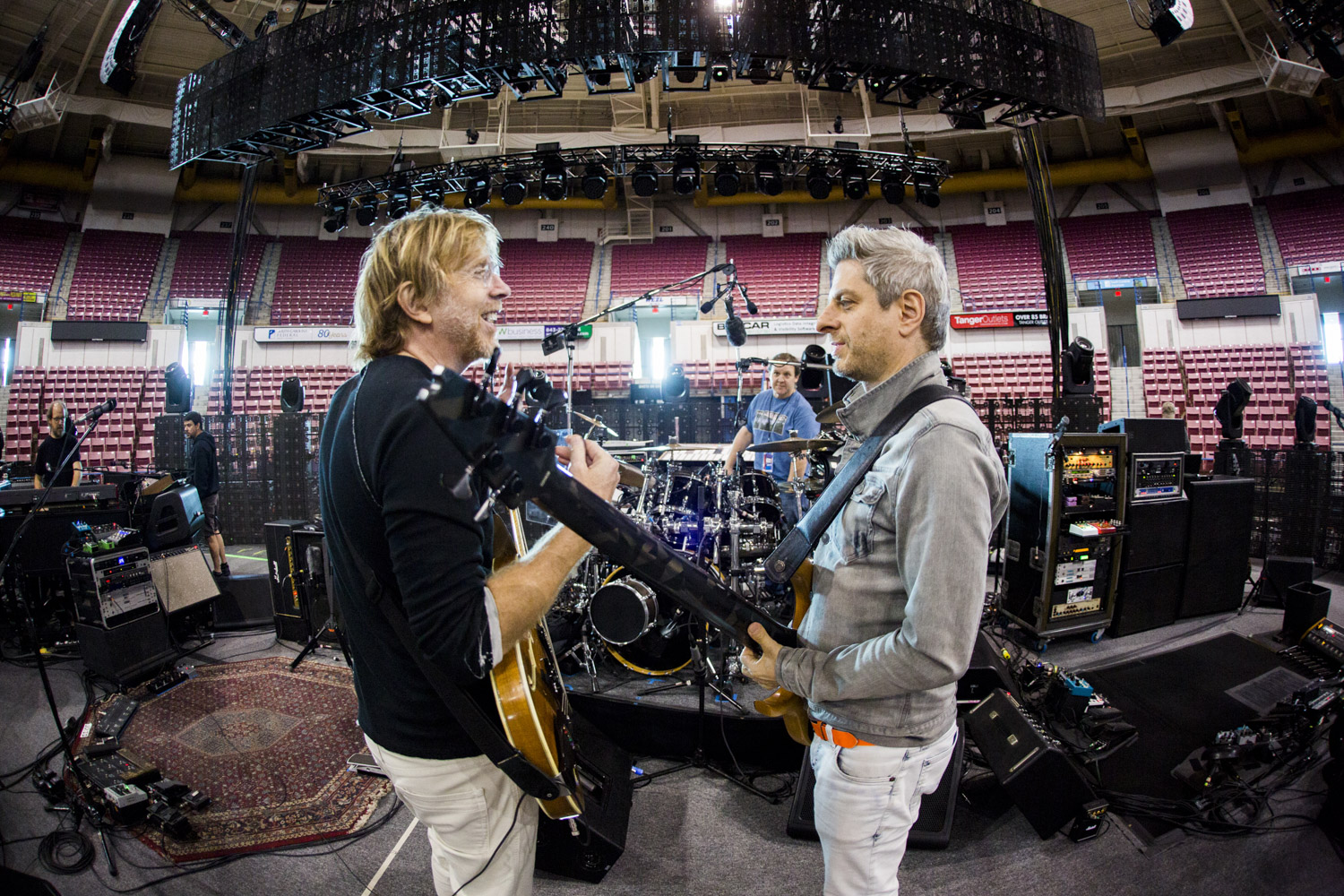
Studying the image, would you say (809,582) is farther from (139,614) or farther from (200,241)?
(200,241)

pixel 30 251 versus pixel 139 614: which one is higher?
pixel 30 251

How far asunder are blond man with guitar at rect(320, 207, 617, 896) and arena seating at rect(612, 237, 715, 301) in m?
16.4

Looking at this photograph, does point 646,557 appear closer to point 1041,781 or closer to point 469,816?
point 469,816

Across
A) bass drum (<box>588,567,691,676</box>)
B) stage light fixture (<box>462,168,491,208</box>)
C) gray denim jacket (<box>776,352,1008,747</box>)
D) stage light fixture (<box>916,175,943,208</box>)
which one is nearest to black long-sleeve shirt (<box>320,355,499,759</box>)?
gray denim jacket (<box>776,352,1008,747</box>)

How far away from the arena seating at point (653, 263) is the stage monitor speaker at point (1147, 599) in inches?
538

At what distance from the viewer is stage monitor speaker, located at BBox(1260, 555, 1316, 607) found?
537cm

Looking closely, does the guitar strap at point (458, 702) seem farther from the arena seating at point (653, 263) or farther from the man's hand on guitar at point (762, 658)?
the arena seating at point (653, 263)

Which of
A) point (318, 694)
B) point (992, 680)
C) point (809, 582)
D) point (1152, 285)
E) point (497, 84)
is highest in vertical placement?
point (497, 84)

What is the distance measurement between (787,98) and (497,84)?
1220 cm

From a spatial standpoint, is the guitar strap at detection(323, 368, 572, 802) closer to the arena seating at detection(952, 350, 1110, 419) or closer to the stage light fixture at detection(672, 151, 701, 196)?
the stage light fixture at detection(672, 151, 701, 196)

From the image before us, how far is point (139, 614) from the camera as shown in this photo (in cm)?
442

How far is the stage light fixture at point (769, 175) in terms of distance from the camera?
9422 mm

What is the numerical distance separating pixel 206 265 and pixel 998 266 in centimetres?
2112

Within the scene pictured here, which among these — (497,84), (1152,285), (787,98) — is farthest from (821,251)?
(497,84)
